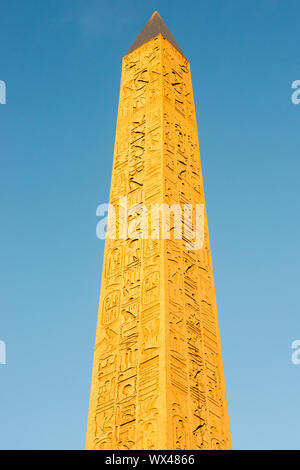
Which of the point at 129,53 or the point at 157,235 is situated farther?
the point at 129,53

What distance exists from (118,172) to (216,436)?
3.70 metres

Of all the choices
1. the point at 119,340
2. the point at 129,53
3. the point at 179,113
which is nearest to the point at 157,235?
the point at 119,340

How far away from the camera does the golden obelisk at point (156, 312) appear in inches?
277

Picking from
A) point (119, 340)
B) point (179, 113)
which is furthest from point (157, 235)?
point (179, 113)

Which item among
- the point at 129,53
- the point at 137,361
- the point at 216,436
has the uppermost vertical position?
the point at 129,53

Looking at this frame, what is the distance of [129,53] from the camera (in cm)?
1166

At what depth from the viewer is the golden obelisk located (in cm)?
703

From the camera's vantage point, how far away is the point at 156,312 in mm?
7617

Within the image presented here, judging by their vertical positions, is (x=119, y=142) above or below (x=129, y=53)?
below
